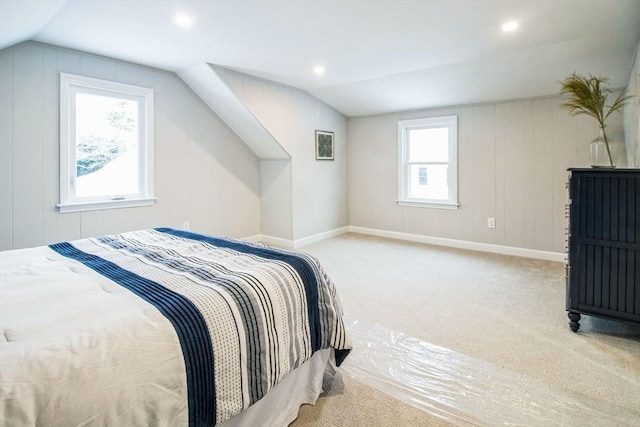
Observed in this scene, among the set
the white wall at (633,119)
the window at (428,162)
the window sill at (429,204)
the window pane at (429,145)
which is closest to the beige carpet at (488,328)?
the window sill at (429,204)

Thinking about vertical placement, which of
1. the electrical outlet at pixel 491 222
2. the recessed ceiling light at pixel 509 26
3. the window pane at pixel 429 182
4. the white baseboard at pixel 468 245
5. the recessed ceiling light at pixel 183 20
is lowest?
the white baseboard at pixel 468 245

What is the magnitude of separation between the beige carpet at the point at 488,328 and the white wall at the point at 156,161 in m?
1.61

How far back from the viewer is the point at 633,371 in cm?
197

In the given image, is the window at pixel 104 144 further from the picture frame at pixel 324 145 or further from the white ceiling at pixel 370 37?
the picture frame at pixel 324 145

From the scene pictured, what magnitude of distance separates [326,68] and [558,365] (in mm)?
3407

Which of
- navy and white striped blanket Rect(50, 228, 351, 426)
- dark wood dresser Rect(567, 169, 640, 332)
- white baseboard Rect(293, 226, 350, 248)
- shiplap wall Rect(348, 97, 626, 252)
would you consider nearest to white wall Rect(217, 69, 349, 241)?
white baseboard Rect(293, 226, 350, 248)

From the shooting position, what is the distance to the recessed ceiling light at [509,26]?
2803mm

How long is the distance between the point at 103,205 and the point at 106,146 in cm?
62

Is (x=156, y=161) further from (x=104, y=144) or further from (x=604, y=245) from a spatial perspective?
(x=604, y=245)

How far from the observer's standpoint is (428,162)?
526 centimetres

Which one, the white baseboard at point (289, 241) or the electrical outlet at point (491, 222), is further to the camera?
the white baseboard at point (289, 241)

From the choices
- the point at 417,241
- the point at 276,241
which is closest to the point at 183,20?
the point at 276,241

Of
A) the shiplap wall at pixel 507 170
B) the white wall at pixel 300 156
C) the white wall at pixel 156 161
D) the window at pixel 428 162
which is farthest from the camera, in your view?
the window at pixel 428 162

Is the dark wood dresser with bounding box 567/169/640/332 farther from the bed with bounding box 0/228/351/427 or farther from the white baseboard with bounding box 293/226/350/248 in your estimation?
the white baseboard with bounding box 293/226/350/248
